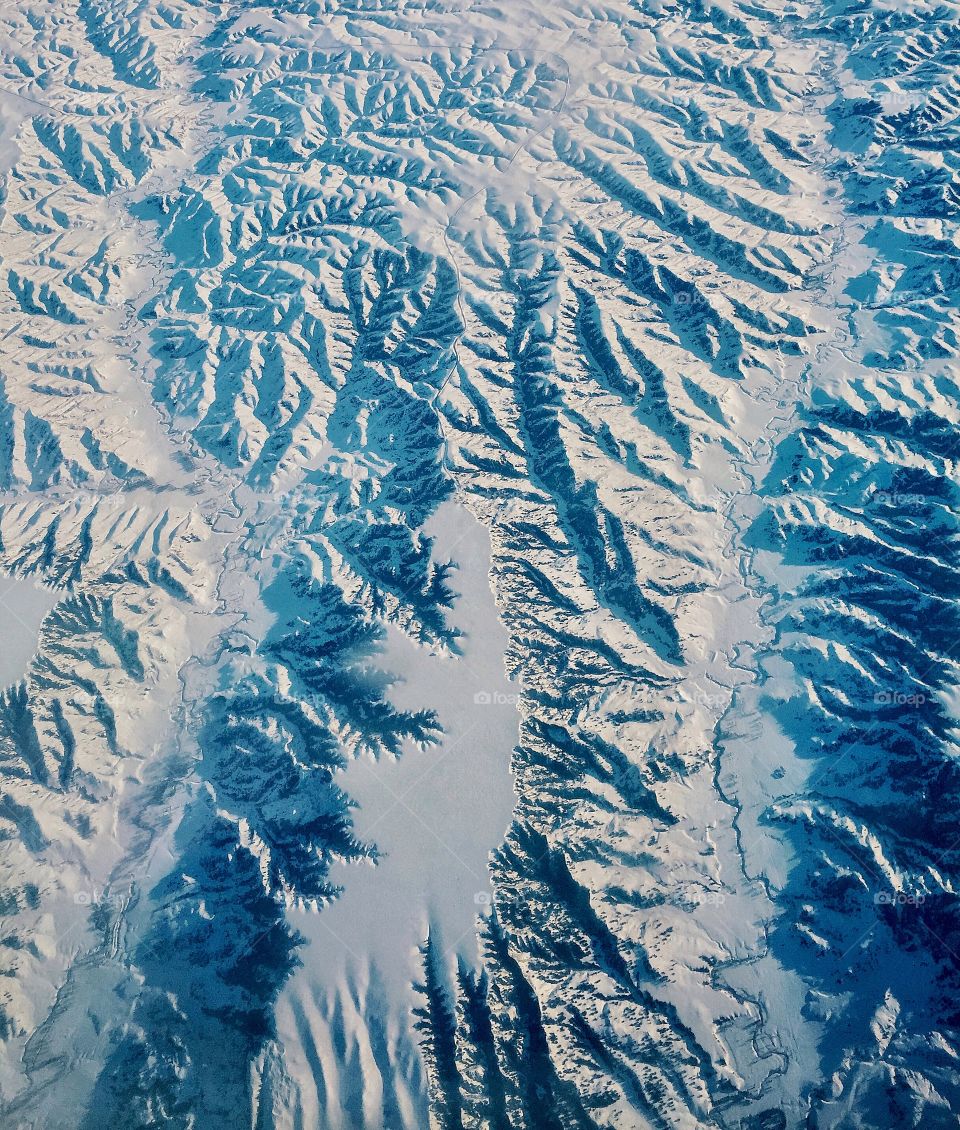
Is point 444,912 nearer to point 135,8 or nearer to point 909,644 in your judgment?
point 909,644

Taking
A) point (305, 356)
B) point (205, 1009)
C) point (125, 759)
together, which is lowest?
point (205, 1009)

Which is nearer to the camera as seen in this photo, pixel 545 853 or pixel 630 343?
pixel 545 853

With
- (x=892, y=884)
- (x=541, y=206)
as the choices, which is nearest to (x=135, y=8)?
(x=541, y=206)

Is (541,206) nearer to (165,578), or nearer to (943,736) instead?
(165,578)

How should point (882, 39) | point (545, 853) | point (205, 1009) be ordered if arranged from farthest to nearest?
point (882, 39)
point (545, 853)
point (205, 1009)

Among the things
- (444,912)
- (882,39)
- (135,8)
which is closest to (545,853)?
(444,912)

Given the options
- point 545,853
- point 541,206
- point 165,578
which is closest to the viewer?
point 545,853

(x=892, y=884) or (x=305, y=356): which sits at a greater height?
(x=305, y=356)
